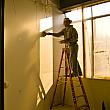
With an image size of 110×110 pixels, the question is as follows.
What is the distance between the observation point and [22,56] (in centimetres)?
345

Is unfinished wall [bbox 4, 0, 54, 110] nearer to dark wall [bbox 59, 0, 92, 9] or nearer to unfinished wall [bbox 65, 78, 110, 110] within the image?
dark wall [bbox 59, 0, 92, 9]

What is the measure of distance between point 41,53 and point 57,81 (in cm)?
80

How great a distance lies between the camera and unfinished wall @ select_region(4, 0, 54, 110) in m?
3.20

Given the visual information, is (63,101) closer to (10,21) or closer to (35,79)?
(35,79)

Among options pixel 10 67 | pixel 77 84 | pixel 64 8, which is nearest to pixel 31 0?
pixel 64 8

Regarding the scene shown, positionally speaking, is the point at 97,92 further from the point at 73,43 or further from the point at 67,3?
the point at 67,3

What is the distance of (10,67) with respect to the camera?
3.22 meters

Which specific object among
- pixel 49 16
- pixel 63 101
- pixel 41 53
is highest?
pixel 49 16

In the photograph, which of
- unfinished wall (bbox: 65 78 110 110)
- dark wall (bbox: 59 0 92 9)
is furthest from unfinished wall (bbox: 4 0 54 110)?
unfinished wall (bbox: 65 78 110 110)

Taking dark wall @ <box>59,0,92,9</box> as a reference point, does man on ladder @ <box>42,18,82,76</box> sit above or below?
below

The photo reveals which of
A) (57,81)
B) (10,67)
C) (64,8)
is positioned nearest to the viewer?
(10,67)

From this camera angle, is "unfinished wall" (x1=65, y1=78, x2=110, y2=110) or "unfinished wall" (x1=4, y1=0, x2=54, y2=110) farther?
"unfinished wall" (x1=65, y1=78, x2=110, y2=110)

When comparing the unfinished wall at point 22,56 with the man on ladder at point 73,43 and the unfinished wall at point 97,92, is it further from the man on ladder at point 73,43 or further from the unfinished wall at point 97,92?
the unfinished wall at point 97,92

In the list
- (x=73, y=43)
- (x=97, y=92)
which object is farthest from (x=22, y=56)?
(x=97, y=92)
